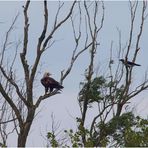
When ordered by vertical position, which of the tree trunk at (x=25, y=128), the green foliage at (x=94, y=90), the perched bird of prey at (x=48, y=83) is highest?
the green foliage at (x=94, y=90)

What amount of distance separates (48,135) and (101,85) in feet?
20.9

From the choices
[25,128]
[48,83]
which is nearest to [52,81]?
[48,83]

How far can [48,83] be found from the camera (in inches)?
421

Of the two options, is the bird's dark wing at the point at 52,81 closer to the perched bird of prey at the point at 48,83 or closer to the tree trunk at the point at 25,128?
the perched bird of prey at the point at 48,83

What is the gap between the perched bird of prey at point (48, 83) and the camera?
33.8 feet

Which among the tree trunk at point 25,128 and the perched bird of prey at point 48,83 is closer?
the tree trunk at point 25,128

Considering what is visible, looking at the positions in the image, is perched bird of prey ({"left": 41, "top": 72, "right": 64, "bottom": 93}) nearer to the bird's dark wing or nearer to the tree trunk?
the bird's dark wing

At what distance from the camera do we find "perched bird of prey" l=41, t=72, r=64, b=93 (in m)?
10.3

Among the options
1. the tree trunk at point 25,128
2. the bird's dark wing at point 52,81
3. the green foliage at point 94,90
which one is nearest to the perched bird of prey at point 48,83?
the bird's dark wing at point 52,81

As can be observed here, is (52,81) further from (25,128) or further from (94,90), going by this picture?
(94,90)

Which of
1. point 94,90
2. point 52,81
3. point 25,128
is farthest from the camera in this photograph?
point 94,90

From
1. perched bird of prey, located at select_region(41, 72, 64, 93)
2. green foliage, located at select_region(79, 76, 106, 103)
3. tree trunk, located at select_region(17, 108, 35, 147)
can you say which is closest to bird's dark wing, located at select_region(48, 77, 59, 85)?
perched bird of prey, located at select_region(41, 72, 64, 93)

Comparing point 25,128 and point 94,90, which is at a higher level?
point 94,90

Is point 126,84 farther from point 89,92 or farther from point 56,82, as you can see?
point 56,82
